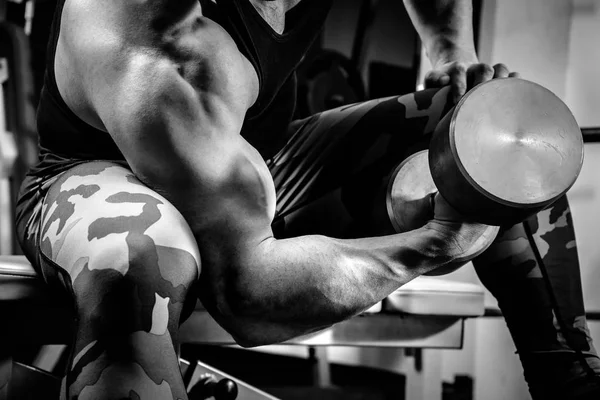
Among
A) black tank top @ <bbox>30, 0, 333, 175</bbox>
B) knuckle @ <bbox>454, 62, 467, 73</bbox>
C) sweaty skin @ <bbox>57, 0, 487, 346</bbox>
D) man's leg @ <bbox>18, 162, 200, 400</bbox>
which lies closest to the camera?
man's leg @ <bbox>18, 162, 200, 400</bbox>

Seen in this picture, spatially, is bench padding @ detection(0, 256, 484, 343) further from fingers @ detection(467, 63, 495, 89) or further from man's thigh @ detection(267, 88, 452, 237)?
fingers @ detection(467, 63, 495, 89)

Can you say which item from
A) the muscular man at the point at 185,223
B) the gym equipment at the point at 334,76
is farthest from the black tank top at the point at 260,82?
the gym equipment at the point at 334,76

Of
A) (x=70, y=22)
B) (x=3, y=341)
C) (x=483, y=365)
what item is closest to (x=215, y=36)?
(x=70, y=22)

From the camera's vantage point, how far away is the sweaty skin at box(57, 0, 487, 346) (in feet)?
2.37

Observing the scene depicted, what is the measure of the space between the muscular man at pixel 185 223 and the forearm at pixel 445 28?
0.18 m

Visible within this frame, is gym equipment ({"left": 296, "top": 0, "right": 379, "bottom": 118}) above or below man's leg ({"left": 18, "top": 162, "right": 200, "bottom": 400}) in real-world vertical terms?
below

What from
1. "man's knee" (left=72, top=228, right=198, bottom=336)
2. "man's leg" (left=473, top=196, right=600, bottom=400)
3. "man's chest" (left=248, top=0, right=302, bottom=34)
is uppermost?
"man's chest" (left=248, top=0, right=302, bottom=34)

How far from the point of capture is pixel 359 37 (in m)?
2.81

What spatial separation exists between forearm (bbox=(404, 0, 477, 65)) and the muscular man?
7.0 inches

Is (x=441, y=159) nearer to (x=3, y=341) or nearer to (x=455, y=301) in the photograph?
(x=455, y=301)

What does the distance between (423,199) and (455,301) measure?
444mm

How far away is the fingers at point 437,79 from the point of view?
3.62 ft

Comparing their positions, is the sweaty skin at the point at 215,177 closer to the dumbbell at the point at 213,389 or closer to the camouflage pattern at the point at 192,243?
the camouflage pattern at the point at 192,243

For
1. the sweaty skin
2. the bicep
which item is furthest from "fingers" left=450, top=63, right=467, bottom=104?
the bicep
